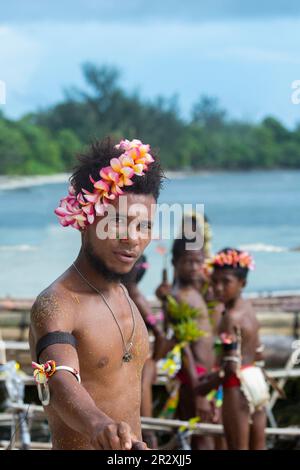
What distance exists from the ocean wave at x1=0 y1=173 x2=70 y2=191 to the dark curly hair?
37.2 ft

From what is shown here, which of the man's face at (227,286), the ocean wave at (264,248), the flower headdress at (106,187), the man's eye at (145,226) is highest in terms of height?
the ocean wave at (264,248)

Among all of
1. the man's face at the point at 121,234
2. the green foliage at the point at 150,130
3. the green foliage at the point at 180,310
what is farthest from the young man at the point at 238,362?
the green foliage at the point at 150,130

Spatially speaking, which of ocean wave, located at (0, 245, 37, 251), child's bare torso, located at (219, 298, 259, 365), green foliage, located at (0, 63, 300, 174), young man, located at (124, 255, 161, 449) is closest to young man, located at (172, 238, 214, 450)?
young man, located at (124, 255, 161, 449)

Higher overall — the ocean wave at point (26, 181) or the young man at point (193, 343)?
the ocean wave at point (26, 181)

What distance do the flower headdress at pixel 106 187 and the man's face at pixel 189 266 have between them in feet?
9.62

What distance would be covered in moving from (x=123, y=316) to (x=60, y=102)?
16485mm

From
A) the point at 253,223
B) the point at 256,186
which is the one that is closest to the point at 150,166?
the point at 253,223

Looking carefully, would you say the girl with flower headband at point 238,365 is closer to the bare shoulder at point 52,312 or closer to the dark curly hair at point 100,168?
the dark curly hair at point 100,168

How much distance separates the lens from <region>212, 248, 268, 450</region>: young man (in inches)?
201

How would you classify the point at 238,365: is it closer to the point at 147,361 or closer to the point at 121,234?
the point at 147,361

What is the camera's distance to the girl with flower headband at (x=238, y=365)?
511cm

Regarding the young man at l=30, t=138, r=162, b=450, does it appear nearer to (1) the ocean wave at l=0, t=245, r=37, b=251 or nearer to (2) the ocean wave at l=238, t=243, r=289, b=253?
(2) the ocean wave at l=238, t=243, r=289, b=253

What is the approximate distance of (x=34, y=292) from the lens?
10188 mm

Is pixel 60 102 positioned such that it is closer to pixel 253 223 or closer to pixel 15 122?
pixel 15 122
